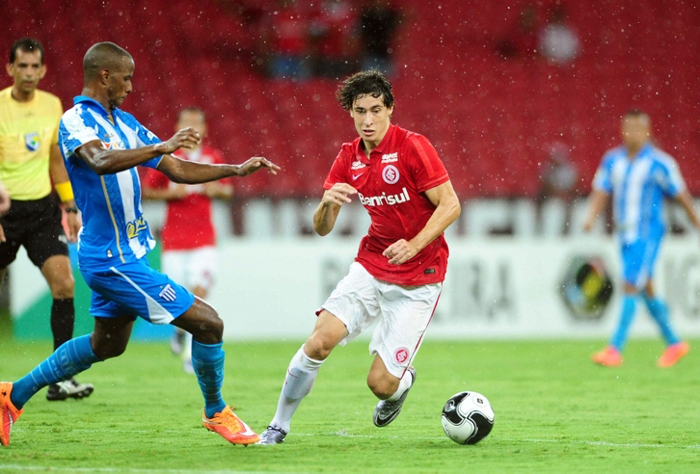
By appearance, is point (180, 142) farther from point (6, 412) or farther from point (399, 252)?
point (6, 412)

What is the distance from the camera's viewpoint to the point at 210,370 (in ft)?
18.6

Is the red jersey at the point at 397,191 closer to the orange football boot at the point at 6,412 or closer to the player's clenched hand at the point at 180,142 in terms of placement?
the player's clenched hand at the point at 180,142

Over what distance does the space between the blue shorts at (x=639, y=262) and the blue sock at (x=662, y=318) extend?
26cm

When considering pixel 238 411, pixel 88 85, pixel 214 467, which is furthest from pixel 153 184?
pixel 214 467

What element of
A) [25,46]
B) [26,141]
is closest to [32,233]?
[26,141]

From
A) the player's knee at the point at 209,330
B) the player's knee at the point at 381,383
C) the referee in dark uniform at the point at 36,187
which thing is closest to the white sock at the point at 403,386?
the player's knee at the point at 381,383

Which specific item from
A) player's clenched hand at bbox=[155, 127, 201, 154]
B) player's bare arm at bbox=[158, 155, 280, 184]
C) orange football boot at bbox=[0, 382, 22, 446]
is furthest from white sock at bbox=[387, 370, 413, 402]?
orange football boot at bbox=[0, 382, 22, 446]

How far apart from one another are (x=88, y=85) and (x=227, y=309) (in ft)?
25.2

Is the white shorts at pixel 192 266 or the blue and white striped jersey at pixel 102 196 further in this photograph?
the white shorts at pixel 192 266

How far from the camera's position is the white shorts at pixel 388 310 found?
19.7 feet

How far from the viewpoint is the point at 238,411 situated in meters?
7.34

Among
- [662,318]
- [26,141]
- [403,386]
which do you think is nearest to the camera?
[403,386]

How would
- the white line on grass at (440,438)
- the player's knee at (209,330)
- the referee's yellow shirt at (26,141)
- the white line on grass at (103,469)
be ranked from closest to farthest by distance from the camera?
the white line on grass at (103,469)
the player's knee at (209,330)
the white line on grass at (440,438)
the referee's yellow shirt at (26,141)

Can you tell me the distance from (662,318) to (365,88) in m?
6.02
